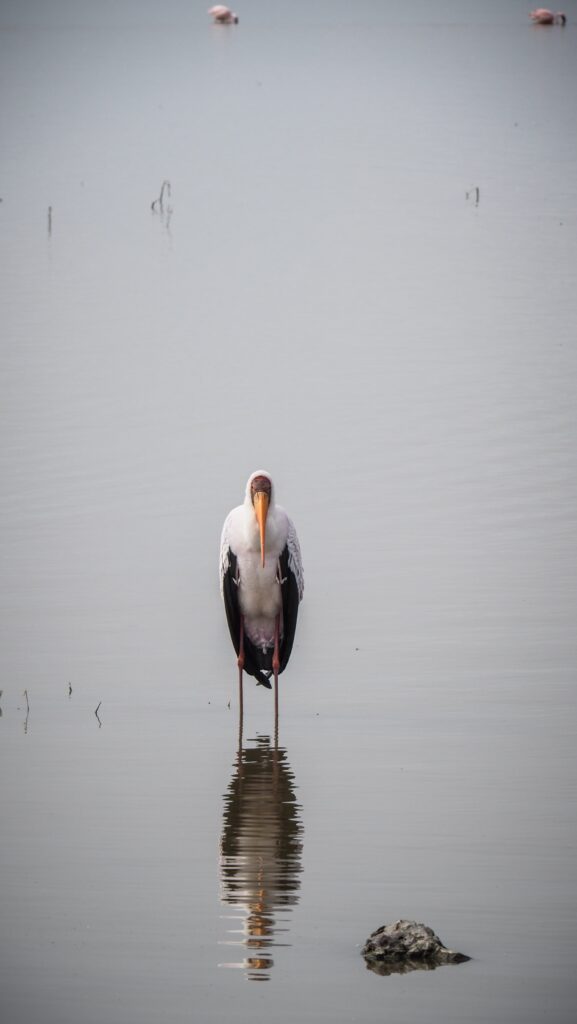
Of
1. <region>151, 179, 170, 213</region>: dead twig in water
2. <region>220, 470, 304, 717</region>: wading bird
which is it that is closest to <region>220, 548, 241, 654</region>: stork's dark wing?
<region>220, 470, 304, 717</region>: wading bird

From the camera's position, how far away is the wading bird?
9.71 metres

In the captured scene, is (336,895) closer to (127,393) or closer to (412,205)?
(127,393)

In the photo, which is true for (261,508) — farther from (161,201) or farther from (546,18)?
(546,18)

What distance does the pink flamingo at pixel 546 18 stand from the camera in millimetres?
61062

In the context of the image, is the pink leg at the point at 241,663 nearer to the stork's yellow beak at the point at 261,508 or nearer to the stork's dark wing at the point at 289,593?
the stork's dark wing at the point at 289,593

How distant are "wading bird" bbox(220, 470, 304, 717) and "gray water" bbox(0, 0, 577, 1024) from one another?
195mm

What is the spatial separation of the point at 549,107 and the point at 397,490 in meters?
25.8

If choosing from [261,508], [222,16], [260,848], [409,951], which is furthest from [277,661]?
[222,16]

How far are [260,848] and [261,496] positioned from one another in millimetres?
2500

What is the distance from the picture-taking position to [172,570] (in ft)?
37.6

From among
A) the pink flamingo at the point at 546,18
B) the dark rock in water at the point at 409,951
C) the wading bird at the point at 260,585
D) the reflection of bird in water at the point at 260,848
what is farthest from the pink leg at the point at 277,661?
the pink flamingo at the point at 546,18

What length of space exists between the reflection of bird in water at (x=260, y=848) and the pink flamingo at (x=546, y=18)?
181 ft

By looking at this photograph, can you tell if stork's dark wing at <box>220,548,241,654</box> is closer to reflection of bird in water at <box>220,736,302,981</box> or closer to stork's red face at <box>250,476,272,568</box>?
stork's red face at <box>250,476,272,568</box>

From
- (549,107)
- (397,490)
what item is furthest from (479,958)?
(549,107)
